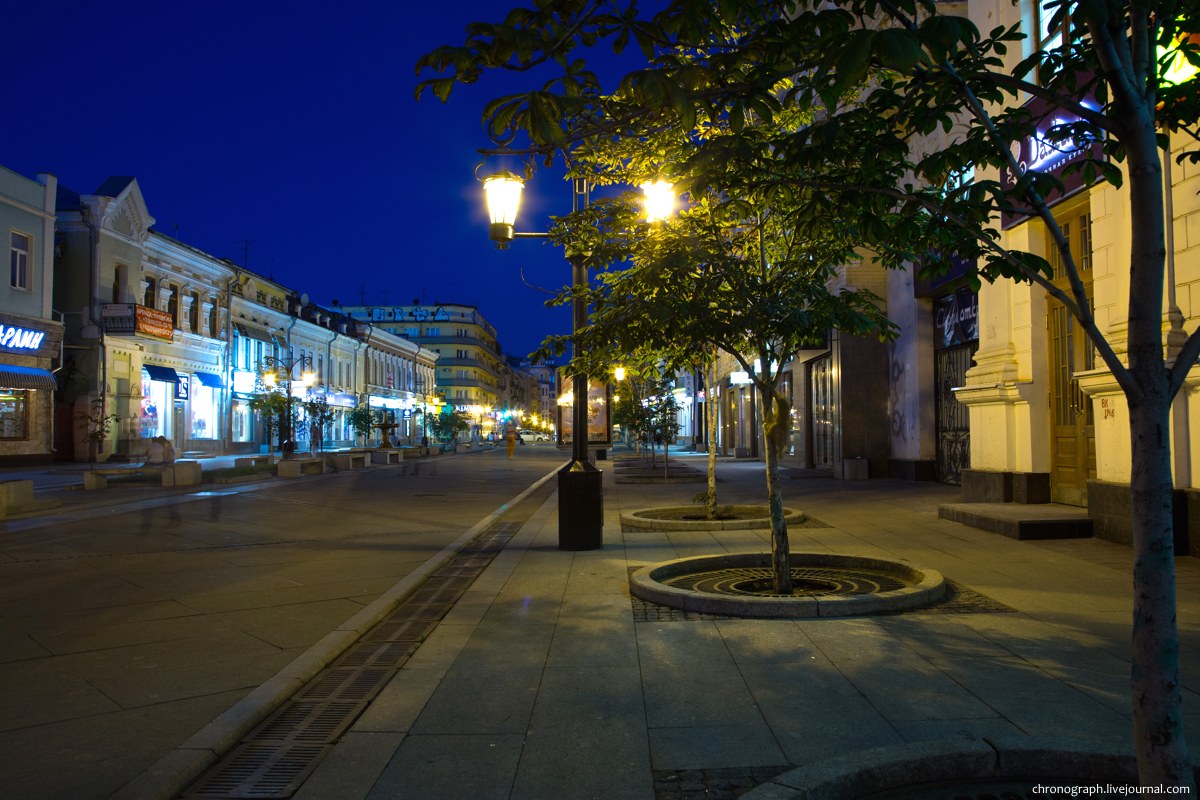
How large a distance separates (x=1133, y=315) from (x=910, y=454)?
61.4 feet

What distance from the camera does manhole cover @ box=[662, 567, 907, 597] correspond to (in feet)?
24.5

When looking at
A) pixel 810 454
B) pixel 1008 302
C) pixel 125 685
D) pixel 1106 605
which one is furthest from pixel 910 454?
pixel 125 685

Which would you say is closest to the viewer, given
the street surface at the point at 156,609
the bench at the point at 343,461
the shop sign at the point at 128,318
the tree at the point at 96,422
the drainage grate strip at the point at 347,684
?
the street surface at the point at 156,609

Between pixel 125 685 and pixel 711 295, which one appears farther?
pixel 711 295

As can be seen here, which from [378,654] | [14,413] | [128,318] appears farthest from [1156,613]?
[128,318]

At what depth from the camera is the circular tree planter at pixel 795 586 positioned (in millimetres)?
6512

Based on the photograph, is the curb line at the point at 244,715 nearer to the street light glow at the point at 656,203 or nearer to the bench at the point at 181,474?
the street light glow at the point at 656,203

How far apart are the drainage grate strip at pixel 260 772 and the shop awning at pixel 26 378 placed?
3205 centimetres

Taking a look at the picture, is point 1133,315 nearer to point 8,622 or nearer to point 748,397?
point 8,622

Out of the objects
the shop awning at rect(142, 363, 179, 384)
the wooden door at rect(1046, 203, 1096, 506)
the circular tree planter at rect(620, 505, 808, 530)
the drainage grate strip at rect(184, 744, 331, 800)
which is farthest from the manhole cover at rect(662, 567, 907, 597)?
the shop awning at rect(142, 363, 179, 384)

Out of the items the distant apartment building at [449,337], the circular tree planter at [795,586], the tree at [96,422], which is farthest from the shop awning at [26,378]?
the distant apartment building at [449,337]

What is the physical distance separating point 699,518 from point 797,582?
209 inches

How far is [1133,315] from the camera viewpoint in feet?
A: 8.78

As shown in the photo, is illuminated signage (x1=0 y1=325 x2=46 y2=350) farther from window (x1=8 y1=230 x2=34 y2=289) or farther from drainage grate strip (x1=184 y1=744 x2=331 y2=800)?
drainage grate strip (x1=184 y1=744 x2=331 y2=800)
